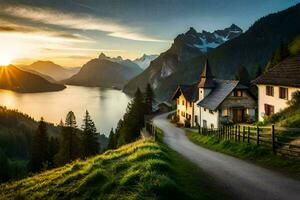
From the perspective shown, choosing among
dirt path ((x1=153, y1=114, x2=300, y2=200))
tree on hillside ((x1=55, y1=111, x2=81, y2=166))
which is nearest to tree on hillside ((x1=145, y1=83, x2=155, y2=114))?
tree on hillside ((x1=55, y1=111, x2=81, y2=166))

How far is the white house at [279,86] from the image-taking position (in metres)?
42.2

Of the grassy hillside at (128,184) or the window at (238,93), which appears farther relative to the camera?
the window at (238,93)

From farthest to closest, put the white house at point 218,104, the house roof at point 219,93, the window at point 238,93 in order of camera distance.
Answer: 1. the window at point 238,93
2. the house roof at point 219,93
3. the white house at point 218,104

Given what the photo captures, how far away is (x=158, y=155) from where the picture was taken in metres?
19.4

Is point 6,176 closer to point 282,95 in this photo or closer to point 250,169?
point 282,95

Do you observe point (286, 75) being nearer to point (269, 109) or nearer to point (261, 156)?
point (269, 109)

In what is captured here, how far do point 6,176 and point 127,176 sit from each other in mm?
106208

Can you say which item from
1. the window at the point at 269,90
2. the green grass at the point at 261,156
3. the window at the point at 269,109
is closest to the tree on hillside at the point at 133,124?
the window at the point at 269,109

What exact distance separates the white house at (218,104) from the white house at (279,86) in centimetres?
1072

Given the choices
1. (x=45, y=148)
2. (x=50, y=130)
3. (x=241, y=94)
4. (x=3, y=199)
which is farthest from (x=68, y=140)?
(x=50, y=130)

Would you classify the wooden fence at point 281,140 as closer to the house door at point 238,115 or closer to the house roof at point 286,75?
the house roof at point 286,75

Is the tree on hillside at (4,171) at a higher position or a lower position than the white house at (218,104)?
lower

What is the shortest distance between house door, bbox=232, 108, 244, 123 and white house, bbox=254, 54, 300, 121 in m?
11.3

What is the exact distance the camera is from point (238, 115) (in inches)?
2479
